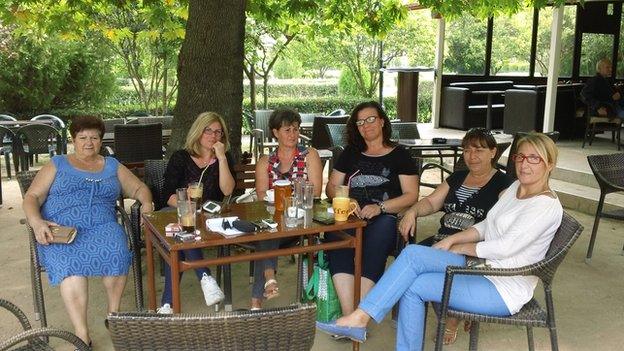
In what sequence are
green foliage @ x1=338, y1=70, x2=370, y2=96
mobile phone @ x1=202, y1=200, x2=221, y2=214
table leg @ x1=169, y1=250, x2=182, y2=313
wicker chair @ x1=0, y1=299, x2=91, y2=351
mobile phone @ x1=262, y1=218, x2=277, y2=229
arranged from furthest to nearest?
1. green foliage @ x1=338, y1=70, x2=370, y2=96
2. mobile phone @ x1=202, y1=200, x2=221, y2=214
3. mobile phone @ x1=262, y1=218, x2=277, y2=229
4. table leg @ x1=169, y1=250, x2=182, y2=313
5. wicker chair @ x1=0, y1=299, x2=91, y2=351

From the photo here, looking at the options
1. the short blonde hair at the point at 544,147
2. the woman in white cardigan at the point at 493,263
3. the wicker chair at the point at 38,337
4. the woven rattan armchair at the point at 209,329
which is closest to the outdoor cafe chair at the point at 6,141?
the wicker chair at the point at 38,337

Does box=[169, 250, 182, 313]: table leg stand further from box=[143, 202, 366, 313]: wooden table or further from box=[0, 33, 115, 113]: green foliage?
box=[0, 33, 115, 113]: green foliage

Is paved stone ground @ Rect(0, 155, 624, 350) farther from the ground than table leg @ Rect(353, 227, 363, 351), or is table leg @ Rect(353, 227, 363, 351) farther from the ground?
table leg @ Rect(353, 227, 363, 351)

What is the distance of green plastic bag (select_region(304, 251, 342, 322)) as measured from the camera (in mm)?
3270

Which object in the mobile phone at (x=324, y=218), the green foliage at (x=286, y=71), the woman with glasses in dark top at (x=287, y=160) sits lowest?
the mobile phone at (x=324, y=218)

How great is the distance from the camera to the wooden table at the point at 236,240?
8.87 feet

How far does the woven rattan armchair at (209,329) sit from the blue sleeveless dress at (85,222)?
1633mm

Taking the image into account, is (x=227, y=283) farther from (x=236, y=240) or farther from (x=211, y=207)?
(x=236, y=240)

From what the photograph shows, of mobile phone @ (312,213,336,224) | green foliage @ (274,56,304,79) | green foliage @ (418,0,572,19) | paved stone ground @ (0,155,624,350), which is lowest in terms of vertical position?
paved stone ground @ (0,155,624,350)

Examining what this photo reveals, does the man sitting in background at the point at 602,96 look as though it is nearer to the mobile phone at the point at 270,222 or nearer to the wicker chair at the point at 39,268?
Result: the mobile phone at the point at 270,222

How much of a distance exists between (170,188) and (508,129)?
8.05m

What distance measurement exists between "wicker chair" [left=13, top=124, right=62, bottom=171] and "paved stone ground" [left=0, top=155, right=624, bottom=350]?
2.96 metres

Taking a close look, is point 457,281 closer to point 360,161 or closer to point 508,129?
point 360,161

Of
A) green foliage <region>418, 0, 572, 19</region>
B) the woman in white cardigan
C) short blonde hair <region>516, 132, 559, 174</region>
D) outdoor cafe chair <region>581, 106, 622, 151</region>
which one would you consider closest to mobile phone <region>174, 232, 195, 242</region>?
the woman in white cardigan
